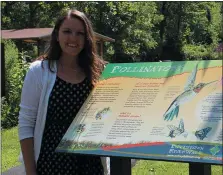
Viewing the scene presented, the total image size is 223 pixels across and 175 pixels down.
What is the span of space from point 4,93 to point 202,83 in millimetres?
8196

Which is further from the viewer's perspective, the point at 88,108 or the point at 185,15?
the point at 185,15

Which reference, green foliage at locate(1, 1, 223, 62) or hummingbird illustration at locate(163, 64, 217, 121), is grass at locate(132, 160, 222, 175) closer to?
hummingbird illustration at locate(163, 64, 217, 121)

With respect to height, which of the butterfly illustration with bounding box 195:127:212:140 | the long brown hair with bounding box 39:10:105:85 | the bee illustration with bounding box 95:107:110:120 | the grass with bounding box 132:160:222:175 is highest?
the long brown hair with bounding box 39:10:105:85

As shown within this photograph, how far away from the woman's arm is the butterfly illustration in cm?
111

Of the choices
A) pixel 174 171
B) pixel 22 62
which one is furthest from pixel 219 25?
pixel 174 171

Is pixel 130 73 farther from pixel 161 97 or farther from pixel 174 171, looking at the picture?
pixel 174 171

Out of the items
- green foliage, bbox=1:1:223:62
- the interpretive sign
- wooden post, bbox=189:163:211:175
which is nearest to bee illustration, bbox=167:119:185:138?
the interpretive sign

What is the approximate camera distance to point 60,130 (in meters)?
2.89

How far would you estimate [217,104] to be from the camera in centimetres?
244

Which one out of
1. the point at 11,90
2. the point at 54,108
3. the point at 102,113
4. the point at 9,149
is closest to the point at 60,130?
the point at 54,108

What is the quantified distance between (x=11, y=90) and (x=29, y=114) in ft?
25.5

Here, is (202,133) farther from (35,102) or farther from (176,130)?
(35,102)

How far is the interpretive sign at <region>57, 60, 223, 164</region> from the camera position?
2.38 metres

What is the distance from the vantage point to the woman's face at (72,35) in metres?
2.90
